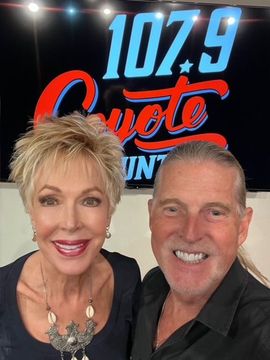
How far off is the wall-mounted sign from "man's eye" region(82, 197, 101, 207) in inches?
31.5

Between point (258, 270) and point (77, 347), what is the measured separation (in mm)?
1269

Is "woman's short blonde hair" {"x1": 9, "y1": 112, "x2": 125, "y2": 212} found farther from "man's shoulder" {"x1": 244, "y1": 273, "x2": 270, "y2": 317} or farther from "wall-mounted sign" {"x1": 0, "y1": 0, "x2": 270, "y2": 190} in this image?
"wall-mounted sign" {"x1": 0, "y1": 0, "x2": 270, "y2": 190}

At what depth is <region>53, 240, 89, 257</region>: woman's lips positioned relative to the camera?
5.10 ft

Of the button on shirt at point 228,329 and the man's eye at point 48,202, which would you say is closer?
the button on shirt at point 228,329

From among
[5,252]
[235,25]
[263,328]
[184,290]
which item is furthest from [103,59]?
[263,328]

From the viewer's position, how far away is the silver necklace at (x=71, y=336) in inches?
61.9

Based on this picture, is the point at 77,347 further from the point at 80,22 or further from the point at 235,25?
the point at 235,25

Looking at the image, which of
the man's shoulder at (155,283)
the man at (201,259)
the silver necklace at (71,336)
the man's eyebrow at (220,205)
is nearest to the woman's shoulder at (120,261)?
the man's shoulder at (155,283)

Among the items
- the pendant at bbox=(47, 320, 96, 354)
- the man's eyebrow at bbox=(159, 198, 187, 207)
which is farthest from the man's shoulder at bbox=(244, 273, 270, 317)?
the pendant at bbox=(47, 320, 96, 354)

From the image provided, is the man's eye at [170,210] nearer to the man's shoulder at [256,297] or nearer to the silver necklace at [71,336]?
the man's shoulder at [256,297]

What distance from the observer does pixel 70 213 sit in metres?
1.52

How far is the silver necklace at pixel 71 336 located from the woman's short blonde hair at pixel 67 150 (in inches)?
16.0

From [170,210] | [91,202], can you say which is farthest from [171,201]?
[91,202]

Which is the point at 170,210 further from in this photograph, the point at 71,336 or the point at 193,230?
the point at 71,336
